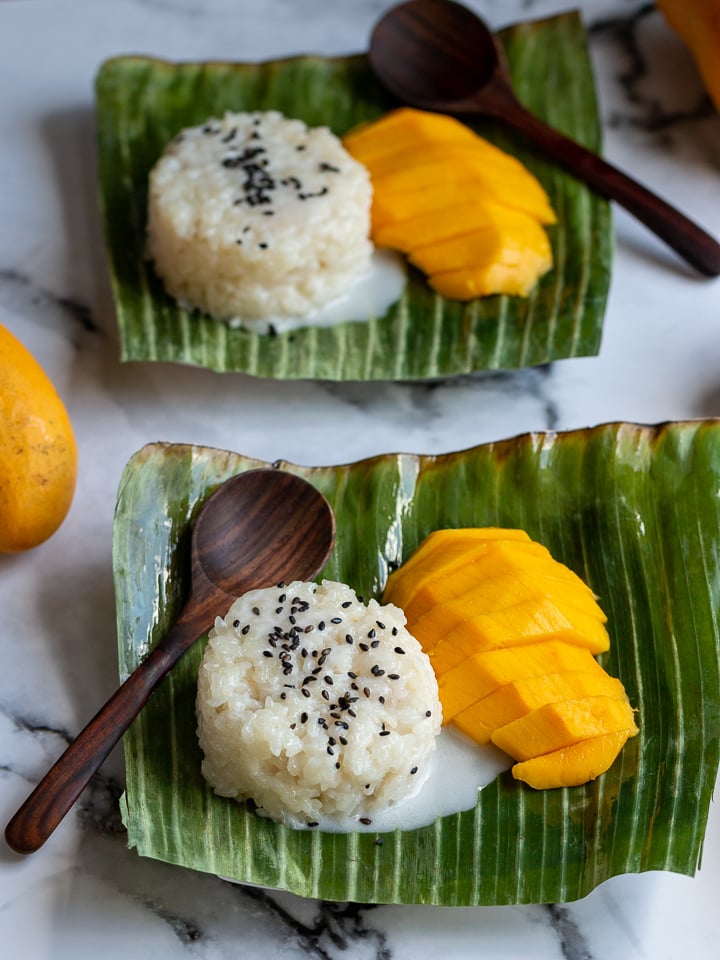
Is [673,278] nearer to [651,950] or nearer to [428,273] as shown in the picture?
[428,273]

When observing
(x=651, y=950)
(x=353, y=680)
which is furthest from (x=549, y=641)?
(x=651, y=950)

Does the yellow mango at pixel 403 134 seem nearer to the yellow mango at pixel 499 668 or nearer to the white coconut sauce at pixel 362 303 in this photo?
the white coconut sauce at pixel 362 303

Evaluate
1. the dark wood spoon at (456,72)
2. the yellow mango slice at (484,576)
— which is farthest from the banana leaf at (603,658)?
the dark wood spoon at (456,72)

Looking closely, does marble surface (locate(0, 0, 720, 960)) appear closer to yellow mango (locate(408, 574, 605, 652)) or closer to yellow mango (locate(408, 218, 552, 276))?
yellow mango (locate(408, 218, 552, 276))

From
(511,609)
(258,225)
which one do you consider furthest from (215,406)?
(511,609)

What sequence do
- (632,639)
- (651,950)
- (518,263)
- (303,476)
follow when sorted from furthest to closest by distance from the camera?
(518,263)
(303,476)
(632,639)
(651,950)

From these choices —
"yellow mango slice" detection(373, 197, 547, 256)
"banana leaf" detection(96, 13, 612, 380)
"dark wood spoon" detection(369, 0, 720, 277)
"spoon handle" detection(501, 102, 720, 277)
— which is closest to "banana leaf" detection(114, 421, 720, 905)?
"banana leaf" detection(96, 13, 612, 380)

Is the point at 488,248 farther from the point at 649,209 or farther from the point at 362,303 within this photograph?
the point at 649,209
